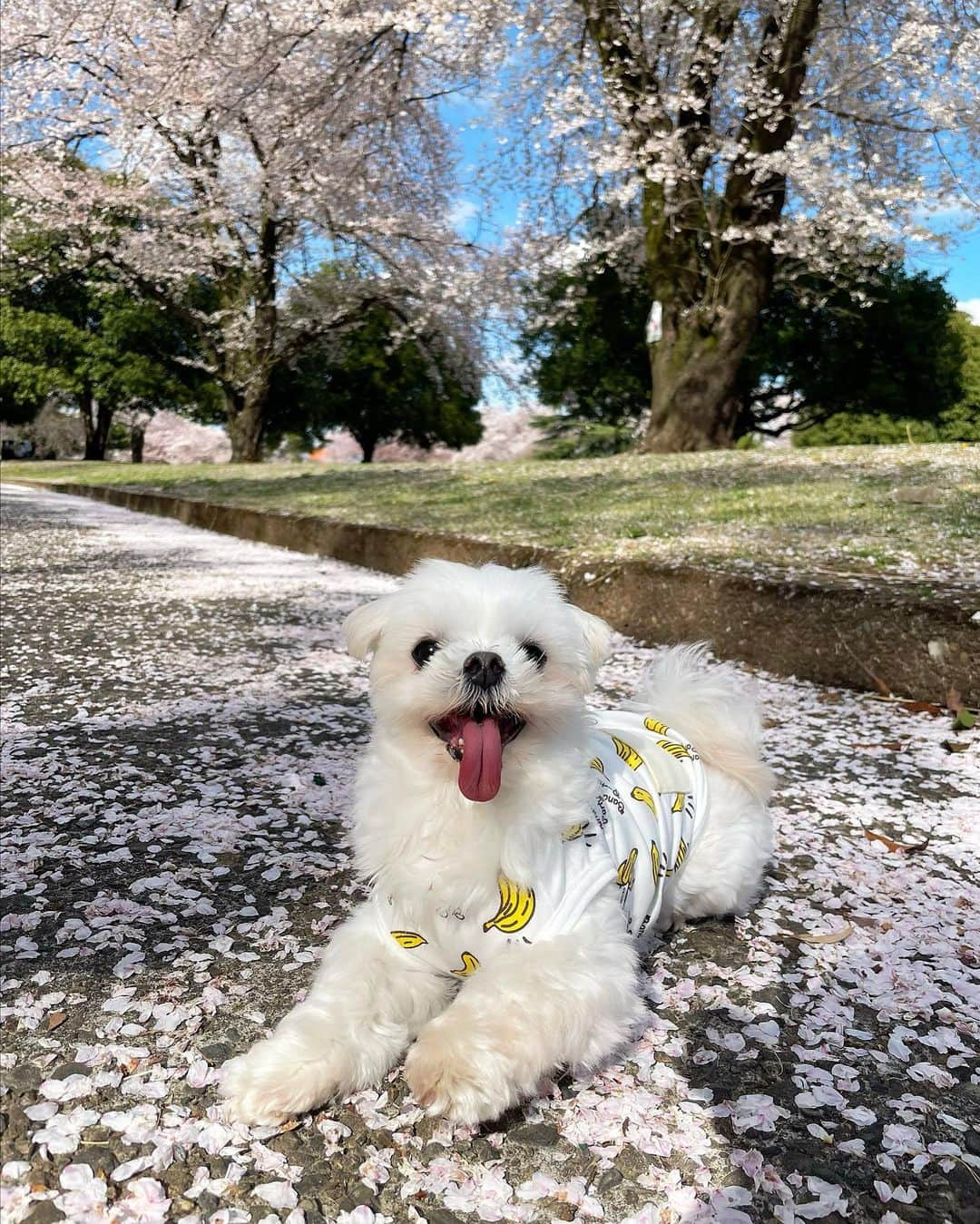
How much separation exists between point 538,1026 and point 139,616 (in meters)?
4.35

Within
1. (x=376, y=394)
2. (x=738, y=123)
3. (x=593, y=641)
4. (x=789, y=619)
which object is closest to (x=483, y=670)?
(x=593, y=641)

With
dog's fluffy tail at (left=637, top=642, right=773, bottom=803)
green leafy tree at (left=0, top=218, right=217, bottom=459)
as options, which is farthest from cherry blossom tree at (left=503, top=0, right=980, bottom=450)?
green leafy tree at (left=0, top=218, right=217, bottom=459)

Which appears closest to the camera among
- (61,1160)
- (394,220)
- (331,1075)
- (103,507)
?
(61,1160)

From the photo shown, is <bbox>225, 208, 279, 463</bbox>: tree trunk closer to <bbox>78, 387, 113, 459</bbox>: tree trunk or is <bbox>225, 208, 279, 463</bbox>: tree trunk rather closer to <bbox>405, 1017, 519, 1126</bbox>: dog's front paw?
<bbox>78, 387, 113, 459</bbox>: tree trunk

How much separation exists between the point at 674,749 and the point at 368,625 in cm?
84

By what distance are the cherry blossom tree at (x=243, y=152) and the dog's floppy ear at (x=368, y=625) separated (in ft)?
36.1

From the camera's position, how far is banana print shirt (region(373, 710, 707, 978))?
1.60m

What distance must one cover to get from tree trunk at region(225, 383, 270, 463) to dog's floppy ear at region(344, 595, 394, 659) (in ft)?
73.8

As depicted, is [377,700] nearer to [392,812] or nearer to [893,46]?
[392,812]

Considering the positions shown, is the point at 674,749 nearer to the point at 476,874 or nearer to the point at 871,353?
the point at 476,874

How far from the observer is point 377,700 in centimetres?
171

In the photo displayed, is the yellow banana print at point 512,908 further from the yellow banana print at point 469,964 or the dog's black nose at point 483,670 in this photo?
the dog's black nose at point 483,670

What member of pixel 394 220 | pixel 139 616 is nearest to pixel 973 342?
pixel 394 220

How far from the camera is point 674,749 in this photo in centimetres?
219
